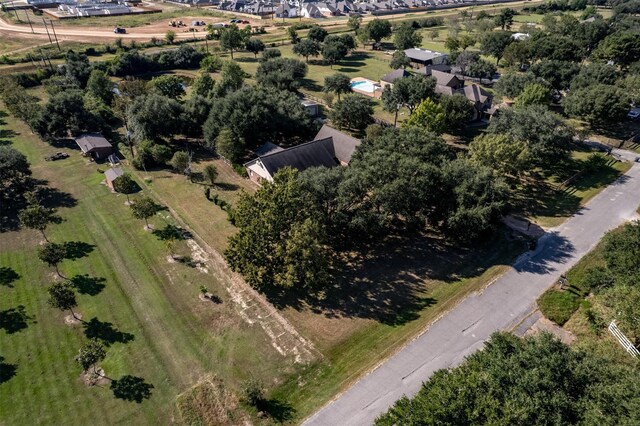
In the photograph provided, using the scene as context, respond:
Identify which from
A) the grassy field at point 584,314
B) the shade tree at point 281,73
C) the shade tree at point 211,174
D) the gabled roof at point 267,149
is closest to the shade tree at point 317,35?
the shade tree at point 281,73

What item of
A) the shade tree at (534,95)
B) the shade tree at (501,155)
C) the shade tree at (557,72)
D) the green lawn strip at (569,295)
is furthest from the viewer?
the shade tree at (557,72)

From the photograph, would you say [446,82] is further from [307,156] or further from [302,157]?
[302,157]

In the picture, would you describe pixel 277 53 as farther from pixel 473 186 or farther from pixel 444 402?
pixel 444 402

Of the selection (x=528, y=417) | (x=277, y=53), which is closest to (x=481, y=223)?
(x=528, y=417)

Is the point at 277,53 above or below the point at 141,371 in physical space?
above

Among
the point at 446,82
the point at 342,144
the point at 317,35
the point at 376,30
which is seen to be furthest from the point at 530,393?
the point at 376,30

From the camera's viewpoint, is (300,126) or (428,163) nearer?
(428,163)

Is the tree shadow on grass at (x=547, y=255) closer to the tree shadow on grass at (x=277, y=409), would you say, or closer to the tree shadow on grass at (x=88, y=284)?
the tree shadow on grass at (x=277, y=409)
